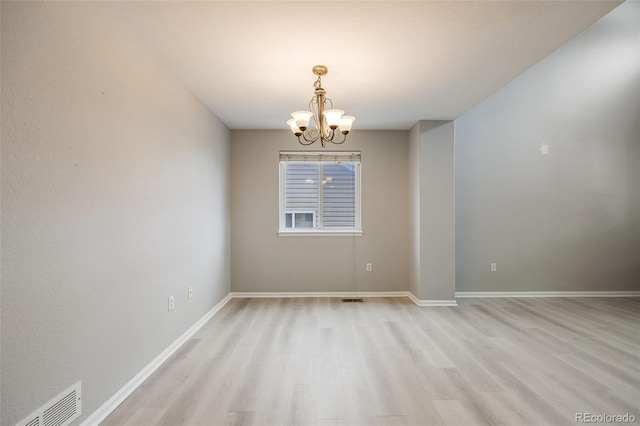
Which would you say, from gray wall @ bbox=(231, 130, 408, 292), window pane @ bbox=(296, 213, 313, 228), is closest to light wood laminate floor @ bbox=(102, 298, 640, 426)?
gray wall @ bbox=(231, 130, 408, 292)

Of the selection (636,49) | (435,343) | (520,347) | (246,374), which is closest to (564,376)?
(520,347)

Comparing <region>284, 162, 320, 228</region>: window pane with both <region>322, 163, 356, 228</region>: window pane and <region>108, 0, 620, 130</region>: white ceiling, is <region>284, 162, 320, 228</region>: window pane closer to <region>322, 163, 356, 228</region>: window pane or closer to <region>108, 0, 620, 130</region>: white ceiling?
<region>322, 163, 356, 228</region>: window pane

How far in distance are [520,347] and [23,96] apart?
12.5 ft

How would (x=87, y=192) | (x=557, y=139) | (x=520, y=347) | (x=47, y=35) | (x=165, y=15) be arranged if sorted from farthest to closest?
(x=557, y=139)
(x=520, y=347)
(x=165, y=15)
(x=87, y=192)
(x=47, y=35)

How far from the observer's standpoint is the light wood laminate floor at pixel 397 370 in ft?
6.13

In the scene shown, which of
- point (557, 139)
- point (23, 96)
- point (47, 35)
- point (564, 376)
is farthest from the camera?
point (557, 139)

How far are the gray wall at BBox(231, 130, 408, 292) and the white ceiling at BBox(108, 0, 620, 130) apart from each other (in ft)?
4.24

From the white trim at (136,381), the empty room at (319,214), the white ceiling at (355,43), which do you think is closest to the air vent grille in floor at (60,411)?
the empty room at (319,214)

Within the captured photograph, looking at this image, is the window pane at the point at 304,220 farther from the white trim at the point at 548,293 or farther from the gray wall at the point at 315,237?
the white trim at the point at 548,293

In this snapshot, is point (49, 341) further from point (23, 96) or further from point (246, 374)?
point (246, 374)

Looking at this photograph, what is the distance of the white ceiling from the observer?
1854 mm

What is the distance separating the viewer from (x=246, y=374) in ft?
7.63

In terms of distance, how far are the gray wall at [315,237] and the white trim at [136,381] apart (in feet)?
4.66

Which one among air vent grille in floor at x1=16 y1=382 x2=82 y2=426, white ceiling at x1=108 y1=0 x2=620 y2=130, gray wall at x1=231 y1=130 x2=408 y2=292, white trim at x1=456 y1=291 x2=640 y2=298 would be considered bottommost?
white trim at x1=456 y1=291 x2=640 y2=298
